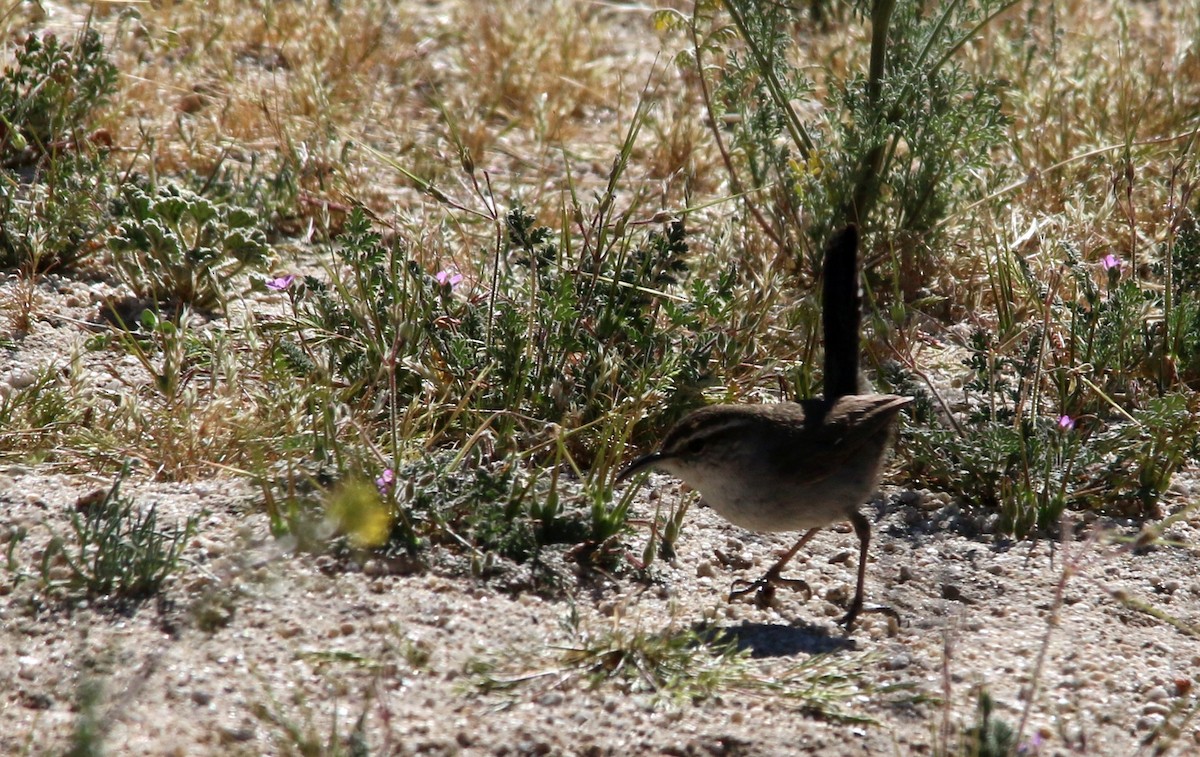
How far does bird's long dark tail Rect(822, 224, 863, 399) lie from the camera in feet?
16.3

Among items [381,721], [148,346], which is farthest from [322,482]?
[148,346]

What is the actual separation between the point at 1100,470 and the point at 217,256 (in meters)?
3.54

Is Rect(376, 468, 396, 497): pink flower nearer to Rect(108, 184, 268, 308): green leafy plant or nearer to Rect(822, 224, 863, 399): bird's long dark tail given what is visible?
Rect(822, 224, 863, 399): bird's long dark tail

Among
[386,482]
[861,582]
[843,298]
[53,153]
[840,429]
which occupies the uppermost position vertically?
[843,298]

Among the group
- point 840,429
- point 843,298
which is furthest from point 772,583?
point 843,298

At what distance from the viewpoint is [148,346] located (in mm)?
5684

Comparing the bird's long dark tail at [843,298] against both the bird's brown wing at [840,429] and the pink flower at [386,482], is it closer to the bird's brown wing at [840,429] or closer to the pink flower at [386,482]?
the bird's brown wing at [840,429]

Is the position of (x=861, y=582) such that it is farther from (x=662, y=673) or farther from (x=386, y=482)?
(x=386, y=482)

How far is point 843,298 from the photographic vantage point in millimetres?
4969

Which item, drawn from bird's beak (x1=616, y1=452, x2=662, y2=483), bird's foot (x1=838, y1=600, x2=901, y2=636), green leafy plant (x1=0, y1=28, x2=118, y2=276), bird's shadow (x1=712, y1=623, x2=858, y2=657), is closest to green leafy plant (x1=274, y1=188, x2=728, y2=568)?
bird's beak (x1=616, y1=452, x2=662, y2=483)

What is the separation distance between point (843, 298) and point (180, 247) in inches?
107

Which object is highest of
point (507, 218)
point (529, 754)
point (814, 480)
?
point (507, 218)

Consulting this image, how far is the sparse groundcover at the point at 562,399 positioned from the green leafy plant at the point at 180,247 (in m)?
0.02

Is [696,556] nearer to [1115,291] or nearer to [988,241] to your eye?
[1115,291]
